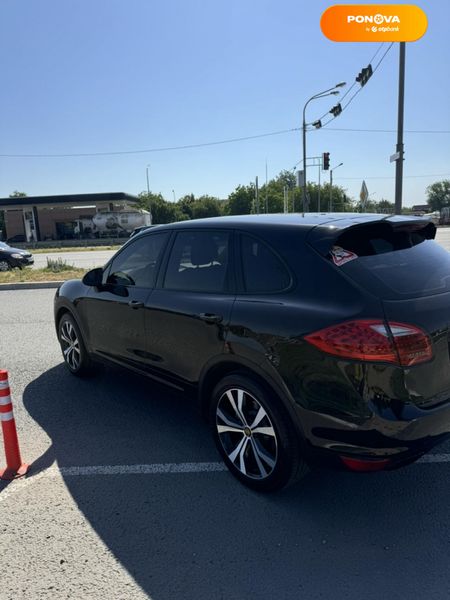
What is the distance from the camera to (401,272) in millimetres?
2646

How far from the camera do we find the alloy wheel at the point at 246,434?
280 centimetres

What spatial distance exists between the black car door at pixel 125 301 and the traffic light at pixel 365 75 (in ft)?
47.7

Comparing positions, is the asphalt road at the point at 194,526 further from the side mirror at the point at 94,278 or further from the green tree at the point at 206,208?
the green tree at the point at 206,208

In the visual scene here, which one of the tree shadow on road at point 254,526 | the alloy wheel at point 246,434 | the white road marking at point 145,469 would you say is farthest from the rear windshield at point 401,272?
the white road marking at point 145,469

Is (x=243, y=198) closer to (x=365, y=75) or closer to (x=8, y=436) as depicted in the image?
(x=365, y=75)

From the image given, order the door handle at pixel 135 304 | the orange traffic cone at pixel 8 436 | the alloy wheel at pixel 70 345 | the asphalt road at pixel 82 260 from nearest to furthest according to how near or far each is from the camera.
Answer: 1. the orange traffic cone at pixel 8 436
2. the door handle at pixel 135 304
3. the alloy wheel at pixel 70 345
4. the asphalt road at pixel 82 260

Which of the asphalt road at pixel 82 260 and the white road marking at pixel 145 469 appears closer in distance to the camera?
the white road marking at pixel 145 469

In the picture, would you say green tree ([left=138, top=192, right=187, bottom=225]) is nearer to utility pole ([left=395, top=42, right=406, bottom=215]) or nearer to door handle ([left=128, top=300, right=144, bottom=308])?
utility pole ([left=395, top=42, right=406, bottom=215])

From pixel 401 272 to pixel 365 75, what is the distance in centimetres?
1545

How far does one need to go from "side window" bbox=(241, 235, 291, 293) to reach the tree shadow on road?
3.78 feet

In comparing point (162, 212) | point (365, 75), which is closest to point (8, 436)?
point (365, 75)

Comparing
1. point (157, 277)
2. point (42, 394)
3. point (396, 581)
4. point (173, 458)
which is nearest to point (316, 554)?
point (396, 581)

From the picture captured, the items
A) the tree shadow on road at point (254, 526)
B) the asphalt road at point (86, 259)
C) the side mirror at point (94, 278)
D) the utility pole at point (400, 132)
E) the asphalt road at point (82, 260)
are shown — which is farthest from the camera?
the asphalt road at point (86, 259)

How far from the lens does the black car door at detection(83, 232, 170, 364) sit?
383 cm
